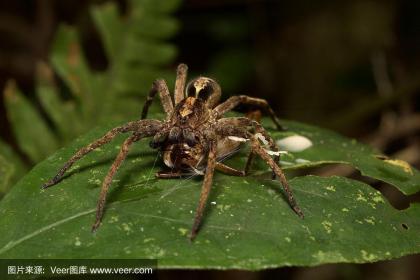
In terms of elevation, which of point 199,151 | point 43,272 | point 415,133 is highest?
point 199,151

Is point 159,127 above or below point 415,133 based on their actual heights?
above

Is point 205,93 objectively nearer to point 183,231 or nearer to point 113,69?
point 183,231

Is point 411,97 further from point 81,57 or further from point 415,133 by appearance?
point 81,57

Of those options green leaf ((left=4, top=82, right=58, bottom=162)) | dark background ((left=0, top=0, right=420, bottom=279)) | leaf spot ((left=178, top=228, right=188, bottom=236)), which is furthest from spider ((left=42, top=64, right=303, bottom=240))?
dark background ((left=0, top=0, right=420, bottom=279))

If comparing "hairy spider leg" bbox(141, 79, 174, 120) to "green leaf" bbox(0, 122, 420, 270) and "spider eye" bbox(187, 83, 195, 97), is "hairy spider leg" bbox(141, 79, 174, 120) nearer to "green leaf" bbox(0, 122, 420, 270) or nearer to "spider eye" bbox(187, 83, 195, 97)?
"spider eye" bbox(187, 83, 195, 97)

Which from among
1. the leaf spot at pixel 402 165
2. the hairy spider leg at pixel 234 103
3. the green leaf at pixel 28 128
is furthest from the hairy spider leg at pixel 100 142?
the green leaf at pixel 28 128

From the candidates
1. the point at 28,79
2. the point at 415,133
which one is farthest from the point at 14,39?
the point at 415,133

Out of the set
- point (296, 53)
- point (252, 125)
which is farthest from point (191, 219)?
point (296, 53)

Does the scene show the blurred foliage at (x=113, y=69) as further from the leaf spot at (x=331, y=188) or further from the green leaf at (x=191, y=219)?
the leaf spot at (x=331, y=188)
